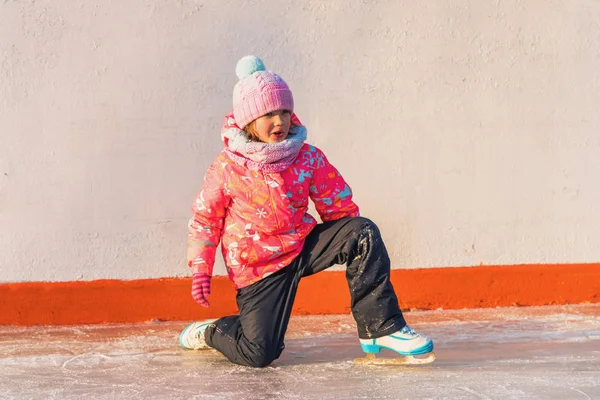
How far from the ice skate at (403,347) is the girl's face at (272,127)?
73cm

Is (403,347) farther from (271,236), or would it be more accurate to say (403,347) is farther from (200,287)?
(200,287)

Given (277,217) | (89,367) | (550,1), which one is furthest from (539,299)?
(89,367)

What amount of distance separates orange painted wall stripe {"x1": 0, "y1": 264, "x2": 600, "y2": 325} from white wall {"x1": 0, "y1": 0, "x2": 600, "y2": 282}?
2.1 inches

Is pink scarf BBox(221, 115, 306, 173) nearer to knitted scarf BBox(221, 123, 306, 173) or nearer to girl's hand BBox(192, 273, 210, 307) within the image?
knitted scarf BBox(221, 123, 306, 173)

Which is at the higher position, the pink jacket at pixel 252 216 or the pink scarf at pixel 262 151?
the pink scarf at pixel 262 151

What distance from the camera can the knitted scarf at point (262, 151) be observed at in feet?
9.75

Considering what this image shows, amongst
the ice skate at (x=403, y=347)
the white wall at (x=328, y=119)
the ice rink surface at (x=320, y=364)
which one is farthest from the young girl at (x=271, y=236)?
the white wall at (x=328, y=119)

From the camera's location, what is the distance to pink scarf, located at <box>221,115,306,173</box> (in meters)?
2.97

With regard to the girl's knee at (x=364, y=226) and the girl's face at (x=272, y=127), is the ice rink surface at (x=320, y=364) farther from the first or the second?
the girl's face at (x=272, y=127)

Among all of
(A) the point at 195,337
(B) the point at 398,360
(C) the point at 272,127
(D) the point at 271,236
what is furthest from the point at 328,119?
(B) the point at 398,360

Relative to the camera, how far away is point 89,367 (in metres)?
3.04

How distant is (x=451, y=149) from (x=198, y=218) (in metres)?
1.36

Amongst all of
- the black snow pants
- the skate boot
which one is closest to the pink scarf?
the black snow pants

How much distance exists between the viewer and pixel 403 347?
294 centimetres
